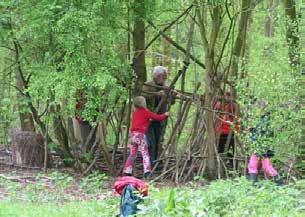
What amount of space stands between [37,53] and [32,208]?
171 inches

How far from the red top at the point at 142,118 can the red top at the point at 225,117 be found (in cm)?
105

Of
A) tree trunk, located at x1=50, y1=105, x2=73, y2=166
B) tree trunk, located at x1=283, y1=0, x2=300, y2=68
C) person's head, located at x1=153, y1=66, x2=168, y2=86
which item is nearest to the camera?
tree trunk, located at x1=283, y1=0, x2=300, y2=68

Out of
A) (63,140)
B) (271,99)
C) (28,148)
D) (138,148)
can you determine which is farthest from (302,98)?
(28,148)

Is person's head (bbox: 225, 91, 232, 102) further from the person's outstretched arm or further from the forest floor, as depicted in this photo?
the forest floor

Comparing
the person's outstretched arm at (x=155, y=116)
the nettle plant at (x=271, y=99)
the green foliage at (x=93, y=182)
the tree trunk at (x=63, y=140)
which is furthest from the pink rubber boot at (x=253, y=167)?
the tree trunk at (x=63, y=140)

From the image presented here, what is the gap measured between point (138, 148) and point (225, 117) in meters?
1.76

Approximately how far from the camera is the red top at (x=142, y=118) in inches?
474

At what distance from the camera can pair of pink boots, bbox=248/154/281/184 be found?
10.9 metres

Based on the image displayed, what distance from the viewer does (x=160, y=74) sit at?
498 inches

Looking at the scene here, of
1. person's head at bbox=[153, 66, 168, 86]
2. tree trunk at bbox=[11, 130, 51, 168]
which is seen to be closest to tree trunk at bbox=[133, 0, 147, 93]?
person's head at bbox=[153, 66, 168, 86]

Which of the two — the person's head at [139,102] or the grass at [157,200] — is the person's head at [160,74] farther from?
the grass at [157,200]

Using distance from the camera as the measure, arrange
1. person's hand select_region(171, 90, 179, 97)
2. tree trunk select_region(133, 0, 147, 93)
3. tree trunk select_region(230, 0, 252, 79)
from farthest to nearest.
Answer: person's hand select_region(171, 90, 179, 97) < tree trunk select_region(133, 0, 147, 93) < tree trunk select_region(230, 0, 252, 79)

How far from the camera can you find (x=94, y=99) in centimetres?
1109

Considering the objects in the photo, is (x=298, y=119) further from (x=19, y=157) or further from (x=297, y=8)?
(x=19, y=157)
